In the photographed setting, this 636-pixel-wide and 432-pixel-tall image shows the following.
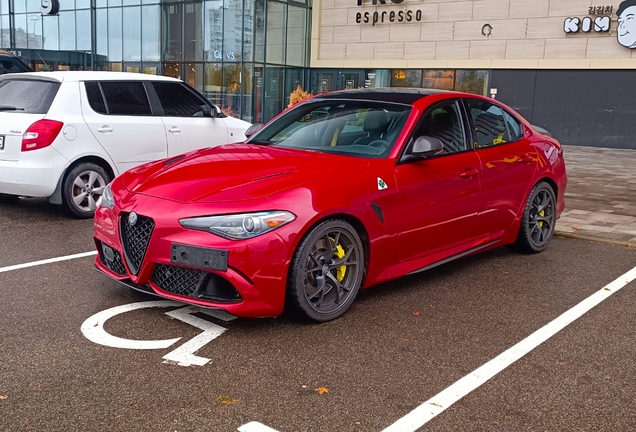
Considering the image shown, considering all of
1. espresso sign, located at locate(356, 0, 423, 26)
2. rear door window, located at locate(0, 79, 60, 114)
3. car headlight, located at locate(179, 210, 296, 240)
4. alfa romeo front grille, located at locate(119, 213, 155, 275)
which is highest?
espresso sign, located at locate(356, 0, 423, 26)

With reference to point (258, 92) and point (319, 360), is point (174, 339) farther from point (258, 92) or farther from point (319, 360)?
point (258, 92)

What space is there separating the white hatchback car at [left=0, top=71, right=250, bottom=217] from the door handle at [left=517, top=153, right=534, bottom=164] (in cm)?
442

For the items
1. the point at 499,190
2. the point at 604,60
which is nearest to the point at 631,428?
the point at 499,190

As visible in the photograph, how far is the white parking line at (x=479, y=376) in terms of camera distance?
3.28 meters

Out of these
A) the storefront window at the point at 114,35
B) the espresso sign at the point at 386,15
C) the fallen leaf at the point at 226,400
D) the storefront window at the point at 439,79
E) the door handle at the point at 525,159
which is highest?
the espresso sign at the point at 386,15

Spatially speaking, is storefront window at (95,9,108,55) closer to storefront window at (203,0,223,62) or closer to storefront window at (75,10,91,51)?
storefront window at (75,10,91,51)

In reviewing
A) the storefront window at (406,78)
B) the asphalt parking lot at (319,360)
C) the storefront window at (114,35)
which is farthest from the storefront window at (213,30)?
the asphalt parking lot at (319,360)

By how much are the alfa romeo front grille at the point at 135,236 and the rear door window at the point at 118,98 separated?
13.0 ft

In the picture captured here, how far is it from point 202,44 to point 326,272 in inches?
921

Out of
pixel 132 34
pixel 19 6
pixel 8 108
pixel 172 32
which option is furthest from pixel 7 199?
pixel 19 6

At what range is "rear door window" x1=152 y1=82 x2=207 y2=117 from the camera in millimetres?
Answer: 8961

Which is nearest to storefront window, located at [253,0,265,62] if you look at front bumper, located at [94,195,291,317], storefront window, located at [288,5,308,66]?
storefront window, located at [288,5,308,66]

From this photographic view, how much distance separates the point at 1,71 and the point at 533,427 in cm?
1363

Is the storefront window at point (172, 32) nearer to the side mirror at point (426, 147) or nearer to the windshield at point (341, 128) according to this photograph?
the windshield at point (341, 128)
